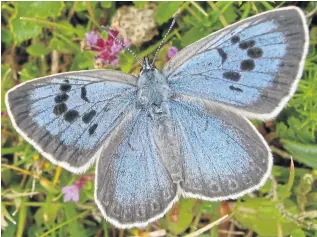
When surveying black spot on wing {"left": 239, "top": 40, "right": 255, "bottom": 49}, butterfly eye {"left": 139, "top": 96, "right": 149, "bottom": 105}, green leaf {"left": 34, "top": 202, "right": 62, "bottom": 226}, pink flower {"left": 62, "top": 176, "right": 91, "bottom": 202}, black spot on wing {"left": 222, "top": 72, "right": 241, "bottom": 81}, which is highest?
butterfly eye {"left": 139, "top": 96, "right": 149, "bottom": 105}

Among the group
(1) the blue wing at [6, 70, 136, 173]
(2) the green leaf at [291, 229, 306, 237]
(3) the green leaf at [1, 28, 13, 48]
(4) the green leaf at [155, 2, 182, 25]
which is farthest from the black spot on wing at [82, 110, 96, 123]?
(3) the green leaf at [1, 28, 13, 48]

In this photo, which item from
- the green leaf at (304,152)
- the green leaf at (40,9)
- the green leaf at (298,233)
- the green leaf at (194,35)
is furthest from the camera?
the green leaf at (40,9)

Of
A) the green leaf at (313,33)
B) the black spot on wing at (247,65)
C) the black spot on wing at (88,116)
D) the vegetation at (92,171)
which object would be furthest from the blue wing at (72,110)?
the green leaf at (313,33)

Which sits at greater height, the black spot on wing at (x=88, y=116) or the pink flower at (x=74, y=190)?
the black spot on wing at (x=88, y=116)

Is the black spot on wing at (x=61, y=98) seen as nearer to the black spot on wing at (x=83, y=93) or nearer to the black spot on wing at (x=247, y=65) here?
the black spot on wing at (x=83, y=93)

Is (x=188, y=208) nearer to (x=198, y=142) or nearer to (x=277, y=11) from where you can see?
(x=198, y=142)

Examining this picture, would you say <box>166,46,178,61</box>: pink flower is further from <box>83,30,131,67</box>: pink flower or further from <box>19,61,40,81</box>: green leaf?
<box>19,61,40,81</box>: green leaf

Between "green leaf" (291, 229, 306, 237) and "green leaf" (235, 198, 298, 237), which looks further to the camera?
"green leaf" (235, 198, 298, 237)

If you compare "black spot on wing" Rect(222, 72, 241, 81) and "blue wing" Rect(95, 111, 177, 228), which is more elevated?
"black spot on wing" Rect(222, 72, 241, 81)
